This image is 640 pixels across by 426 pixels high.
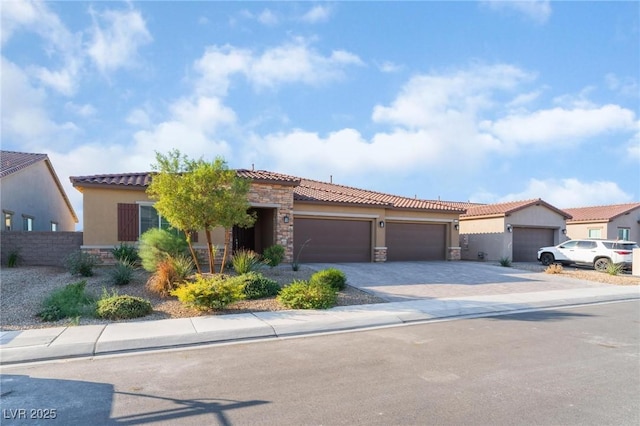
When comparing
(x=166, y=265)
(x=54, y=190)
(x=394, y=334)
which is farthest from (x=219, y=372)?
(x=54, y=190)

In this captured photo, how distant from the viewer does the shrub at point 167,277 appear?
1116cm

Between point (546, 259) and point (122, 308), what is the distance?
23.4 m

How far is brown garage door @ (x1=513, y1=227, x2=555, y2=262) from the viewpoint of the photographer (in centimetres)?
2566

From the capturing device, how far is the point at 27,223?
67.6ft

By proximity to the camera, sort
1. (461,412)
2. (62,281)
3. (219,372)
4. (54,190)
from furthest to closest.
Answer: (54,190) < (62,281) < (219,372) < (461,412)

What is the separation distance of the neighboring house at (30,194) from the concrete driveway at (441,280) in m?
14.3

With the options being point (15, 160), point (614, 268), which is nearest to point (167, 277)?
point (15, 160)

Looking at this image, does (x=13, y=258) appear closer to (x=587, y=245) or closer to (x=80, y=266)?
(x=80, y=266)

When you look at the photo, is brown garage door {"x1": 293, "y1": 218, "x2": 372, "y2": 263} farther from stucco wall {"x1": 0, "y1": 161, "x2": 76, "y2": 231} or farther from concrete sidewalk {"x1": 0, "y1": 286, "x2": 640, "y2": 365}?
stucco wall {"x1": 0, "y1": 161, "x2": 76, "y2": 231}

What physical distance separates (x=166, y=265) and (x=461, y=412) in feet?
30.2

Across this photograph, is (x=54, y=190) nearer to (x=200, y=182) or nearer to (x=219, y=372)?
(x=200, y=182)

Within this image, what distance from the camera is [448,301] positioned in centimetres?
1173

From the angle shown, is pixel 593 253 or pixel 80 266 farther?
pixel 593 253

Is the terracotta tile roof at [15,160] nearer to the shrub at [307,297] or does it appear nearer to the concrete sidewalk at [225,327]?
the concrete sidewalk at [225,327]
